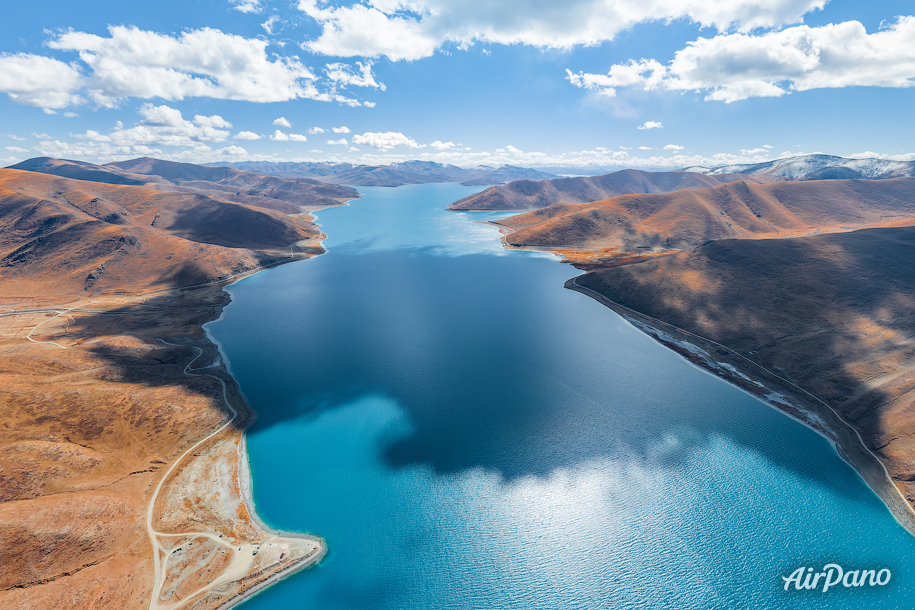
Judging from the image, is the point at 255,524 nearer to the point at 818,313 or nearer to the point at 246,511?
the point at 246,511

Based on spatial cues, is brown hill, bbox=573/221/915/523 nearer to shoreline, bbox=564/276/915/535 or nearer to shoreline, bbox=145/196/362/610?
shoreline, bbox=564/276/915/535

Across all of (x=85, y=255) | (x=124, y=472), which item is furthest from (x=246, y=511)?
(x=85, y=255)

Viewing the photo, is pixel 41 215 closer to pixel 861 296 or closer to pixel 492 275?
pixel 492 275

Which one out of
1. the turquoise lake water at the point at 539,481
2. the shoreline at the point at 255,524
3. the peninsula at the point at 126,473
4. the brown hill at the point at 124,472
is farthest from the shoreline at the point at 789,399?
the brown hill at the point at 124,472

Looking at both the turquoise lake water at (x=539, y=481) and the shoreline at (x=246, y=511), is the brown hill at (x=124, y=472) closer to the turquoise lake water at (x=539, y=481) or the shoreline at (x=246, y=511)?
the shoreline at (x=246, y=511)

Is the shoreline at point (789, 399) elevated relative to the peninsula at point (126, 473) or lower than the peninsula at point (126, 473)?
lower
